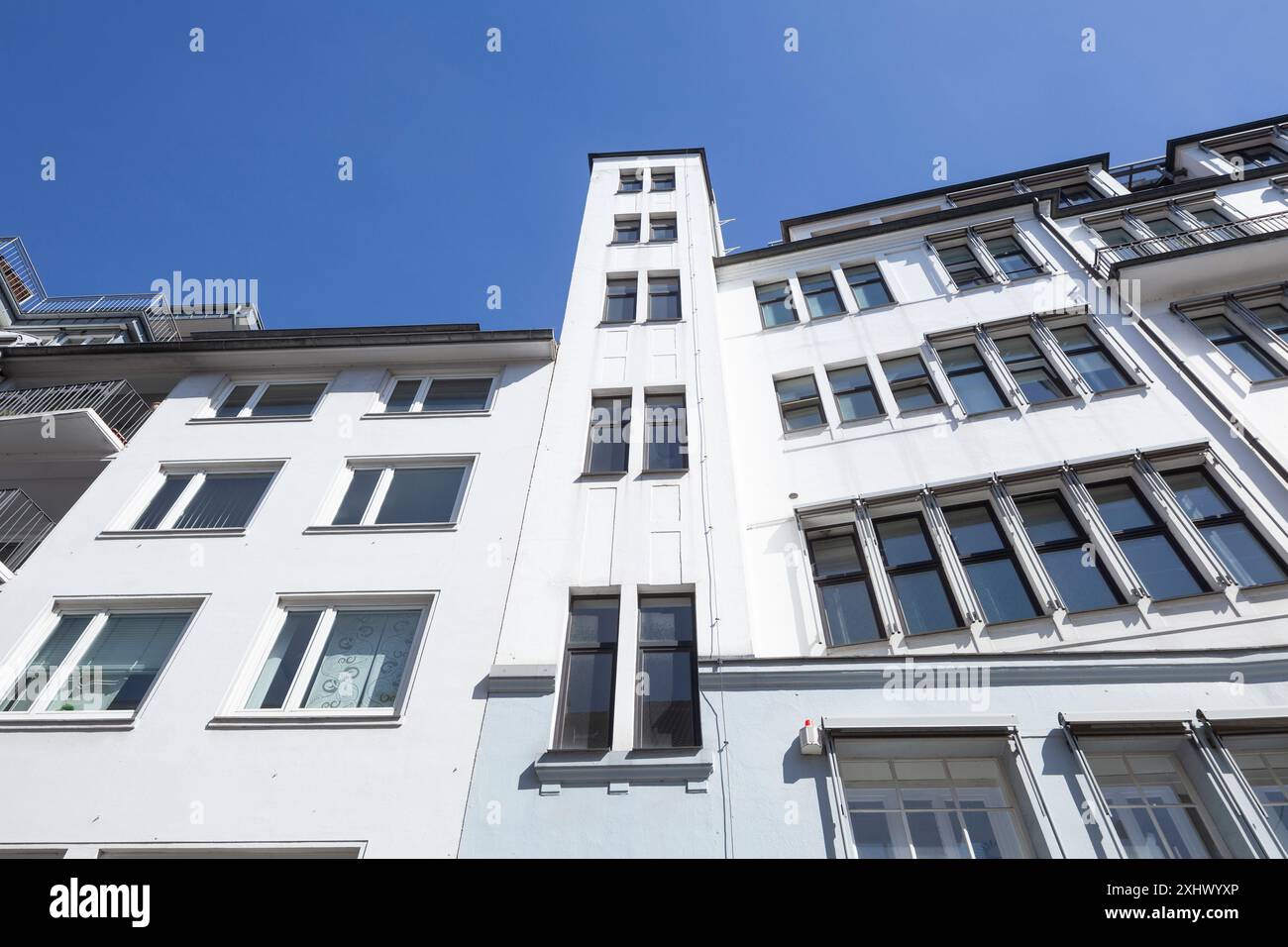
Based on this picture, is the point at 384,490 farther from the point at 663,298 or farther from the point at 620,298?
the point at 663,298

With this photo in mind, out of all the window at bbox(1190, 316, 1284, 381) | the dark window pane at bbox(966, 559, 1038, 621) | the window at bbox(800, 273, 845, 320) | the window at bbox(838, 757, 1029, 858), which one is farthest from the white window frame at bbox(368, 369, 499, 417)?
the window at bbox(1190, 316, 1284, 381)

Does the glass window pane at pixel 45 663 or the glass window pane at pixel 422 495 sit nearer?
the glass window pane at pixel 45 663

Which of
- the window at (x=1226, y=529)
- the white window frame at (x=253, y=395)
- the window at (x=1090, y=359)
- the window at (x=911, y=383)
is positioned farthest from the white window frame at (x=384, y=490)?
the window at (x=1090, y=359)

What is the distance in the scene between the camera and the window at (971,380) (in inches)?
593

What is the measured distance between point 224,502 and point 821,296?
552 inches

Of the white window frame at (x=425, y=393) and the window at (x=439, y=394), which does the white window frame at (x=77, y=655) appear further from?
the window at (x=439, y=394)

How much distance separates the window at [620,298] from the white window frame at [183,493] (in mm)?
8169

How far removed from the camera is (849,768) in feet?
30.1

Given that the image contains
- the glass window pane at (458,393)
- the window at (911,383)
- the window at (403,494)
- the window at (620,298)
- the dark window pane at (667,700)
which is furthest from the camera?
the window at (620,298)

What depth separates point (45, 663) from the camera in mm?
11273

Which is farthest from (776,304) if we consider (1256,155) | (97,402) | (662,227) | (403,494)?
(1256,155)

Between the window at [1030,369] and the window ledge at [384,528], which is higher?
the window at [1030,369]

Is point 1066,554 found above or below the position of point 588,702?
above
